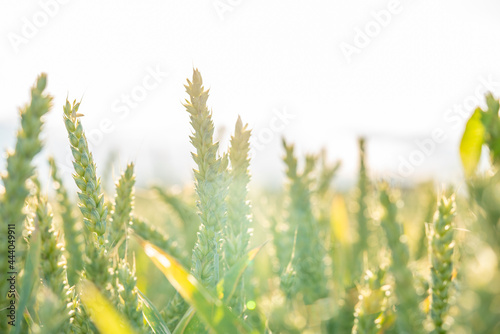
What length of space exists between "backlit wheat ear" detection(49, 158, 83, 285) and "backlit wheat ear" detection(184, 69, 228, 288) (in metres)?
0.82

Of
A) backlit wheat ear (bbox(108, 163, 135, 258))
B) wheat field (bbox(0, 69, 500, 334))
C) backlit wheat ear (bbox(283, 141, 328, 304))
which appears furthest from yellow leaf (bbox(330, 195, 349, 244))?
backlit wheat ear (bbox(108, 163, 135, 258))

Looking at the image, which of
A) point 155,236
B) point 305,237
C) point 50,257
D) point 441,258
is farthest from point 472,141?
point 155,236

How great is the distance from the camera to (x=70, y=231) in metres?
1.58

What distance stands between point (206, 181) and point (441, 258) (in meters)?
0.59

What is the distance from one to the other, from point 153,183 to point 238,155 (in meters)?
1.71

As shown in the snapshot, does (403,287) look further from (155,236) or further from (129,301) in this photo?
(155,236)

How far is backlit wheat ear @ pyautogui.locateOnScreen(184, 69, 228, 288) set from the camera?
2.72 feet

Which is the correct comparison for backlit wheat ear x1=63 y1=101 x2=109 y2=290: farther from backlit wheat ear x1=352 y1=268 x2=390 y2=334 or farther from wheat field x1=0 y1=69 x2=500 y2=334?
backlit wheat ear x1=352 y1=268 x2=390 y2=334

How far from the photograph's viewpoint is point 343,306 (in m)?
1.46

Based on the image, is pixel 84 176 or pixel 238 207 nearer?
pixel 84 176

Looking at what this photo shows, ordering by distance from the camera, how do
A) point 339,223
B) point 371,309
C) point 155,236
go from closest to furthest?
point 371,309, point 155,236, point 339,223

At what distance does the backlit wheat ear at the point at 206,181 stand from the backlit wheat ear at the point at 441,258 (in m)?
0.51

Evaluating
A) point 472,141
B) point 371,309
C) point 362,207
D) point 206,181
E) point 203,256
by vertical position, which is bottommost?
point 362,207

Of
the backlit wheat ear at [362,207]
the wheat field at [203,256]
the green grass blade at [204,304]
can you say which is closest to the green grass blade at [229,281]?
the wheat field at [203,256]
